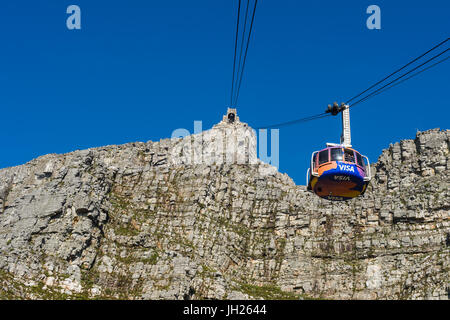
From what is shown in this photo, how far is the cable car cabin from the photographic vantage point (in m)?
55.9

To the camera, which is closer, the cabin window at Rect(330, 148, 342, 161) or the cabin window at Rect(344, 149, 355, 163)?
the cabin window at Rect(330, 148, 342, 161)

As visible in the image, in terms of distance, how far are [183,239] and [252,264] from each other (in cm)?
2088

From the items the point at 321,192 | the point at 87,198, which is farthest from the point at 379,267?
the point at 321,192

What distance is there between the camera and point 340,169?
55.7 meters

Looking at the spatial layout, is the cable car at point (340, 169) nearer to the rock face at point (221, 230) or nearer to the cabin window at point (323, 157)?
the cabin window at point (323, 157)

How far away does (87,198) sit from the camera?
145250 mm

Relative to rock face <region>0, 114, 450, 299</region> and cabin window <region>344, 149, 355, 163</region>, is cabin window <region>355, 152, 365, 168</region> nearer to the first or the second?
cabin window <region>344, 149, 355, 163</region>

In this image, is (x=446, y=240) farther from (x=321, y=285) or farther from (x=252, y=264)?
(x=252, y=264)

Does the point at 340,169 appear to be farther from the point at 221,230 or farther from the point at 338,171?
the point at 221,230

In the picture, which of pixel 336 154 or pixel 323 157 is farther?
pixel 323 157

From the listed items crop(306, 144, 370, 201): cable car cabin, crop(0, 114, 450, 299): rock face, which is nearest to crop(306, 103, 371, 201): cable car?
crop(306, 144, 370, 201): cable car cabin

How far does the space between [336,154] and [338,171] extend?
188cm

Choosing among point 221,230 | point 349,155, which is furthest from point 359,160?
point 221,230
